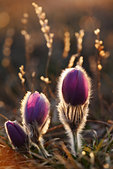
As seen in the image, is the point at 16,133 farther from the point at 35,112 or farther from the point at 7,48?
the point at 7,48

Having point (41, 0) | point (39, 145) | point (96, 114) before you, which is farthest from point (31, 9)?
point (39, 145)

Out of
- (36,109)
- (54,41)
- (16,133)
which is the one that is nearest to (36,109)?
(36,109)

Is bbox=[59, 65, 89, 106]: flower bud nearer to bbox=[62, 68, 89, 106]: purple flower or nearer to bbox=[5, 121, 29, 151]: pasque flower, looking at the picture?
bbox=[62, 68, 89, 106]: purple flower

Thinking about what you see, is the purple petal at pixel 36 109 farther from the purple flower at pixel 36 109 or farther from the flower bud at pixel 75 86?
the flower bud at pixel 75 86

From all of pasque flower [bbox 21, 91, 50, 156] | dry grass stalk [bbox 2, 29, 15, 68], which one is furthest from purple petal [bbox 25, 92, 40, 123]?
dry grass stalk [bbox 2, 29, 15, 68]

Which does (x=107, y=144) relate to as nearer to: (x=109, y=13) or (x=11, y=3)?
(x=109, y=13)

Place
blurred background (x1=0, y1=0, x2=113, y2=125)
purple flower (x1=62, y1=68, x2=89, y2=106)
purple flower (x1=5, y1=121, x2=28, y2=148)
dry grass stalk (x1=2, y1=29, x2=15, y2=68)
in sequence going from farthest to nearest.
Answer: blurred background (x1=0, y1=0, x2=113, y2=125), dry grass stalk (x1=2, y1=29, x2=15, y2=68), purple flower (x1=5, y1=121, x2=28, y2=148), purple flower (x1=62, y1=68, x2=89, y2=106)
